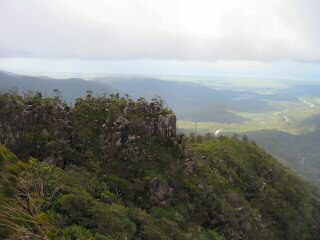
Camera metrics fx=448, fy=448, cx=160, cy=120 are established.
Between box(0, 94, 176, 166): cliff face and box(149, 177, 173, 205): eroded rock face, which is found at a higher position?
box(0, 94, 176, 166): cliff face

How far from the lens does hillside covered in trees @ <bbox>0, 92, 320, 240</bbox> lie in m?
39.3

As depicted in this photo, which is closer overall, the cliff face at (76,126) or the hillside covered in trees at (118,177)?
the hillside covered in trees at (118,177)

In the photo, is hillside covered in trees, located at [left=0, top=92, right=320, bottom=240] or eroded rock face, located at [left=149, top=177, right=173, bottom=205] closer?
hillside covered in trees, located at [left=0, top=92, right=320, bottom=240]

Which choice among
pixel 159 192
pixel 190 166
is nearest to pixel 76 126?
pixel 159 192

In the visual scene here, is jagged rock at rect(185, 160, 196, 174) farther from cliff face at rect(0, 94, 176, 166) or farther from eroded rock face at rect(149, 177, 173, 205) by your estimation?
eroded rock face at rect(149, 177, 173, 205)

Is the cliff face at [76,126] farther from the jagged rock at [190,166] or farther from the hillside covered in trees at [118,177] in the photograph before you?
the jagged rock at [190,166]

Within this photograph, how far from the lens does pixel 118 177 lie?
51.1 meters

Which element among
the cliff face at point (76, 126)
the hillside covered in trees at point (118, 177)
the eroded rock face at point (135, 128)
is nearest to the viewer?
the hillside covered in trees at point (118, 177)

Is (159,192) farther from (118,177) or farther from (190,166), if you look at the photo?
(190,166)

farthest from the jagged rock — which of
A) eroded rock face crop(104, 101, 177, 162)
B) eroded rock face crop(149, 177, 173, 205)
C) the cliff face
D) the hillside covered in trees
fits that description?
eroded rock face crop(149, 177, 173, 205)

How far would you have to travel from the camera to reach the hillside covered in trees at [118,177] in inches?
1549

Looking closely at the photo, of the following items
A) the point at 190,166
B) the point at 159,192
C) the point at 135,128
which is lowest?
the point at 159,192

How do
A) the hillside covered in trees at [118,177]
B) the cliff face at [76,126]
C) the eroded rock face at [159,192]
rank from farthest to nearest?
the cliff face at [76,126] → the eroded rock face at [159,192] → the hillside covered in trees at [118,177]

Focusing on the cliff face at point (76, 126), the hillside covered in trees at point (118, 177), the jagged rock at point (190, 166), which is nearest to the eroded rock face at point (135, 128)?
the cliff face at point (76, 126)
